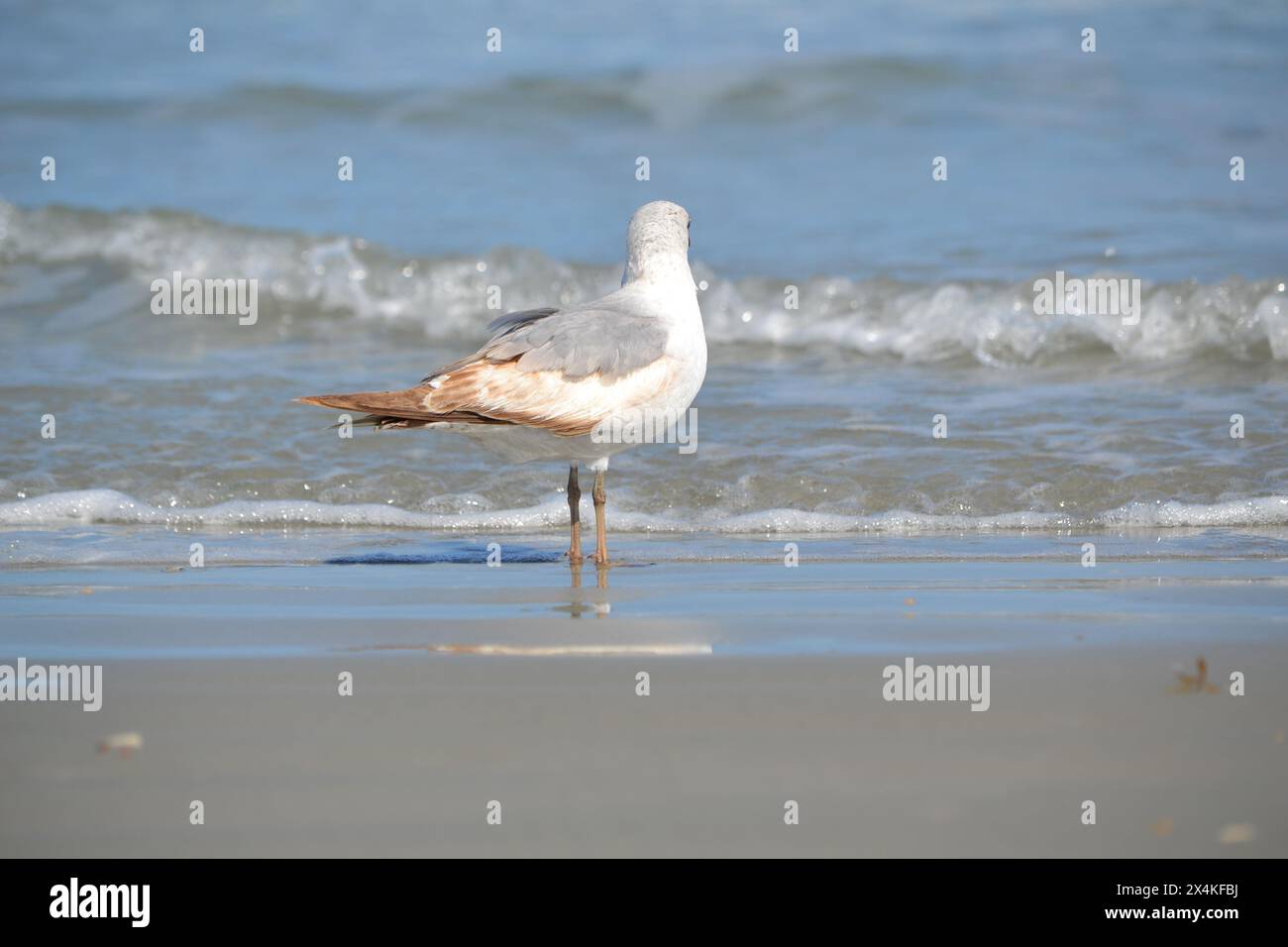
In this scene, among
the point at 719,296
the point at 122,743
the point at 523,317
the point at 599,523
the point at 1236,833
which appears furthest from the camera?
the point at 719,296

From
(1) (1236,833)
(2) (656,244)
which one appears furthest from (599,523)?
(1) (1236,833)

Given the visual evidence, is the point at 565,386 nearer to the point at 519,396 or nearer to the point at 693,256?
the point at 519,396

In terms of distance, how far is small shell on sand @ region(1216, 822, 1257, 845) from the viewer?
9.82 ft

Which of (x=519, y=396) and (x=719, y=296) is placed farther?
(x=719, y=296)

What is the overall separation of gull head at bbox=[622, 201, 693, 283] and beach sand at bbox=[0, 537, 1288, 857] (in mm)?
1334

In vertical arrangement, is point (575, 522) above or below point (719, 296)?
below

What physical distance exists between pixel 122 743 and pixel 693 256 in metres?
9.42

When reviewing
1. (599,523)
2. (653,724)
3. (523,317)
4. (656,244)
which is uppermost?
(656,244)

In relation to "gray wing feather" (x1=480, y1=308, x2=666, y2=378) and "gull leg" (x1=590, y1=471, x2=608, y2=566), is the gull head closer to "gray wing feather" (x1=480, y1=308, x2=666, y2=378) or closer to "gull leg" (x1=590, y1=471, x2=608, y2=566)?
"gray wing feather" (x1=480, y1=308, x2=666, y2=378)

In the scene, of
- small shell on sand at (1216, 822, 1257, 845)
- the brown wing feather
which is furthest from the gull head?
small shell on sand at (1216, 822, 1257, 845)

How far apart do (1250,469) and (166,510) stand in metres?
4.86

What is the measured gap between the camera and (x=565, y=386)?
18.2ft

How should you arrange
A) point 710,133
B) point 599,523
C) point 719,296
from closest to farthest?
point 599,523 → point 719,296 → point 710,133

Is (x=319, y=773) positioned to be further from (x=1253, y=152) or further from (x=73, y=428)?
(x=1253, y=152)
